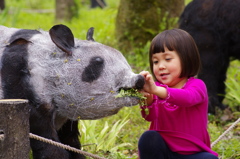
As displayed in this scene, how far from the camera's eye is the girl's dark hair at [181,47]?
287 cm

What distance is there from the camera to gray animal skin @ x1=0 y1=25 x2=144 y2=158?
9.10 feet

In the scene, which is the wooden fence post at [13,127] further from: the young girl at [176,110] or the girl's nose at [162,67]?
the girl's nose at [162,67]

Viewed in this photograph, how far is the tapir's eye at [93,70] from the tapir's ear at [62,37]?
0.16 metres

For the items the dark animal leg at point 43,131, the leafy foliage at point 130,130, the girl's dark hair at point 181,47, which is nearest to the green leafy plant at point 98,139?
the leafy foliage at point 130,130

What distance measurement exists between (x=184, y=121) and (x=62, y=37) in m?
1.02

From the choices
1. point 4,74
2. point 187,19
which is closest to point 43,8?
point 187,19

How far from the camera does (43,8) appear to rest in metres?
16.2

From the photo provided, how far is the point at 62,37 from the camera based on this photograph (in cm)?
282

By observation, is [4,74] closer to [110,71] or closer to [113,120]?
[110,71]

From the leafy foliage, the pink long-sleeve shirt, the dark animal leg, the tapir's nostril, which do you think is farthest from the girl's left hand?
the leafy foliage

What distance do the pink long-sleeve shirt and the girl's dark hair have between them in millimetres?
103

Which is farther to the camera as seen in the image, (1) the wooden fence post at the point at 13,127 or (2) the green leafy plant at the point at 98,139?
(2) the green leafy plant at the point at 98,139

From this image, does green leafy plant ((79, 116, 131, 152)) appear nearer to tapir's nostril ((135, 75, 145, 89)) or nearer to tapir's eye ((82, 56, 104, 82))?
tapir's eye ((82, 56, 104, 82))

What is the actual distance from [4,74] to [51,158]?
2.15 feet
